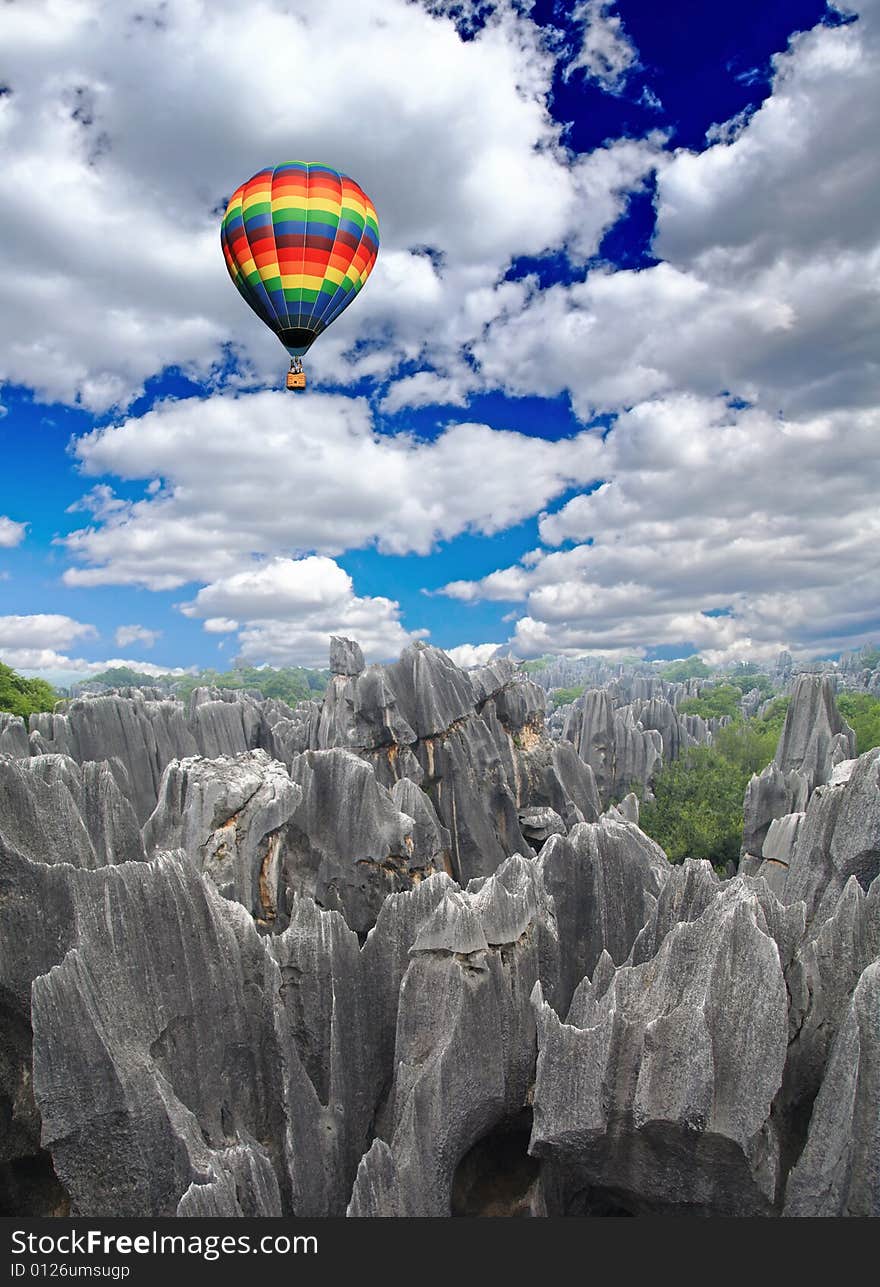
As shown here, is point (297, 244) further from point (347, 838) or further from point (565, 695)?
point (565, 695)

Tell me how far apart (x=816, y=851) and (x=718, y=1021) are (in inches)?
240

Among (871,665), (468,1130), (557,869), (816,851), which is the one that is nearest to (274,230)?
(557,869)

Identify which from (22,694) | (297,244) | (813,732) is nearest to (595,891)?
(297,244)

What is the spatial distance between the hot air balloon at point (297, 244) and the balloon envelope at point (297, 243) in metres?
0.02

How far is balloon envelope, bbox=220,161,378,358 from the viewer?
926 inches

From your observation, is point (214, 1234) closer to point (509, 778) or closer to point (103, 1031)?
point (103, 1031)

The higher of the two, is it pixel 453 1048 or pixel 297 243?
pixel 297 243

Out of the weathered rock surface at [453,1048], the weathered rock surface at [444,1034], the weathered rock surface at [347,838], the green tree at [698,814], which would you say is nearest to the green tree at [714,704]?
the green tree at [698,814]

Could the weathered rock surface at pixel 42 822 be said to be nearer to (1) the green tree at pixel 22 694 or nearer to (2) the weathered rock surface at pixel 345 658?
(2) the weathered rock surface at pixel 345 658

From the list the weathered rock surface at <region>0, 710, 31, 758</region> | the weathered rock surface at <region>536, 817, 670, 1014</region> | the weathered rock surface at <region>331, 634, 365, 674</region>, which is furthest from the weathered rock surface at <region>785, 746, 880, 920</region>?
the weathered rock surface at <region>0, 710, 31, 758</region>

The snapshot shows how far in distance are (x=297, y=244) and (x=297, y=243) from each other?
0.09ft

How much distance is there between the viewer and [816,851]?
13.4 metres

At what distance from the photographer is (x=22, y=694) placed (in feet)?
160

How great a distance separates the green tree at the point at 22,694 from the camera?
1848 inches
